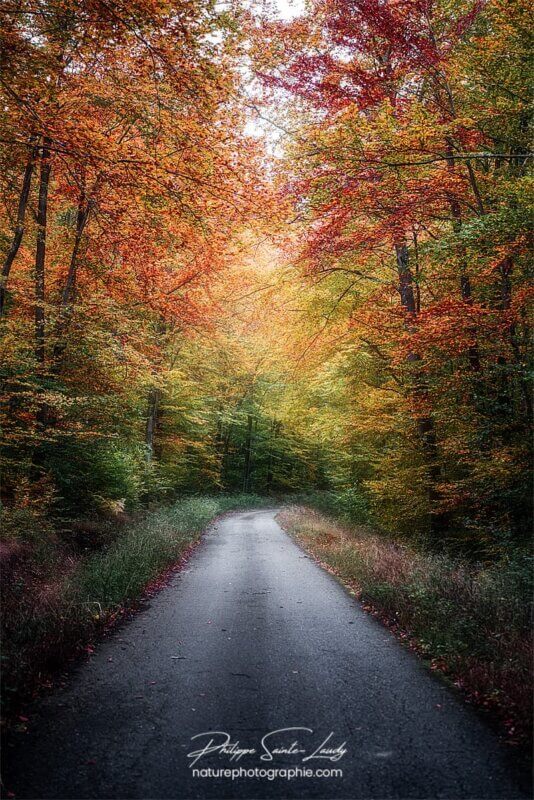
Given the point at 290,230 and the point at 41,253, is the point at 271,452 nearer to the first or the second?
the point at 41,253

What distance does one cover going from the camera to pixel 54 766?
10.6 feet

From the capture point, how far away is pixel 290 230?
6316mm

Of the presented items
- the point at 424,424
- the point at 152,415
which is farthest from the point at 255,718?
the point at 152,415

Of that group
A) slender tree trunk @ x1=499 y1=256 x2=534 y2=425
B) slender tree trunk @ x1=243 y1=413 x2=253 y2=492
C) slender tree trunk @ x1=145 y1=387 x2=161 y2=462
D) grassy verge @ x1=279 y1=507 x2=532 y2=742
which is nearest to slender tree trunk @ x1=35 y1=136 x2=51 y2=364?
slender tree trunk @ x1=145 y1=387 x2=161 y2=462

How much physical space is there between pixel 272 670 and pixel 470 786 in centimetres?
241

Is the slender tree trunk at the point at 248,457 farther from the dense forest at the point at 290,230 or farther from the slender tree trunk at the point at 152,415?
the dense forest at the point at 290,230

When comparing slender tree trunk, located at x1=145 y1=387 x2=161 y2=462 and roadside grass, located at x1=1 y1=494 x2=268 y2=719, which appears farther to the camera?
slender tree trunk, located at x1=145 y1=387 x2=161 y2=462

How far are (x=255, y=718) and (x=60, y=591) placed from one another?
153 inches

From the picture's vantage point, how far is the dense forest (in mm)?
5520

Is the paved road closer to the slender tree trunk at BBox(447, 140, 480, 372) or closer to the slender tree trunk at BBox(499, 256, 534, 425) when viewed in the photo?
the slender tree trunk at BBox(499, 256, 534, 425)

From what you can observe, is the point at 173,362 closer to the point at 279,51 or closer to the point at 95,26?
the point at 279,51

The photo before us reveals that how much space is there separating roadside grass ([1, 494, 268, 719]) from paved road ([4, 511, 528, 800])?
1.20ft

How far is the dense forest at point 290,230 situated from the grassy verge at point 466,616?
1.64 metres
